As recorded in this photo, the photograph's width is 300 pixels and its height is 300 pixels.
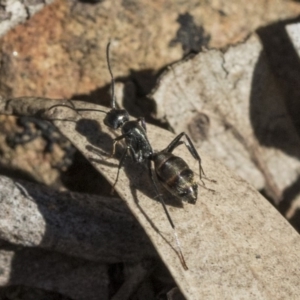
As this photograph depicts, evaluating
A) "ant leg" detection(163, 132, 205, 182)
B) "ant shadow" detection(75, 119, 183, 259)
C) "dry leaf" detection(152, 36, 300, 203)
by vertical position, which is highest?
"dry leaf" detection(152, 36, 300, 203)

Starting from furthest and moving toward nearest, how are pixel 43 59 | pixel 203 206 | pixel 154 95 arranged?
pixel 43 59
pixel 154 95
pixel 203 206

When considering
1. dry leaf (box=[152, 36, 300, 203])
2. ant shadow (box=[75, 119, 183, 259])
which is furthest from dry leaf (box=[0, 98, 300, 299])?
dry leaf (box=[152, 36, 300, 203])

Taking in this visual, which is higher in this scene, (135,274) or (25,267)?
(135,274)

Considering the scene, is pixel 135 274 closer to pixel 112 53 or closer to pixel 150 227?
pixel 150 227

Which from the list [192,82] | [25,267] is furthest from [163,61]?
[25,267]

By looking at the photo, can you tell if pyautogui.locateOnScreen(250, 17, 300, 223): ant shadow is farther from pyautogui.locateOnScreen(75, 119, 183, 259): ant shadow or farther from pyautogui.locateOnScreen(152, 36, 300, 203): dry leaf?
pyautogui.locateOnScreen(75, 119, 183, 259): ant shadow

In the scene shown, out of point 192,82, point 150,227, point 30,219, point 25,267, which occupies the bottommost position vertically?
point 25,267

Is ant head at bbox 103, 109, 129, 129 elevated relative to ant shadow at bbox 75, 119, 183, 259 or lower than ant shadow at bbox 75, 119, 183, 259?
elevated
